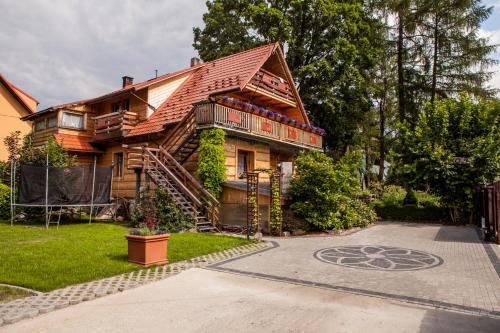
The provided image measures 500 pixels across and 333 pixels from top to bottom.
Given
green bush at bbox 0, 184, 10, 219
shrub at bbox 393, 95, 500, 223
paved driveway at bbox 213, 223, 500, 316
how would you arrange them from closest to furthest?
paved driveway at bbox 213, 223, 500, 316 < green bush at bbox 0, 184, 10, 219 < shrub at bbox 393, 95, 500, 223

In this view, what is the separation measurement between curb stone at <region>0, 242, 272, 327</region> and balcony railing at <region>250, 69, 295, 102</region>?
12928mm

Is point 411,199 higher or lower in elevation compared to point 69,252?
higher

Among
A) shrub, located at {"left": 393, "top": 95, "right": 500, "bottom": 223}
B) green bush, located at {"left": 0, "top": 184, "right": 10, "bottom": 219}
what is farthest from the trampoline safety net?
shrub, located at {"left": 393, "top": 95, "right": 500, "bottom": 223}

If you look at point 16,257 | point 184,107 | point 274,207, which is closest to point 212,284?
→ point 16,257

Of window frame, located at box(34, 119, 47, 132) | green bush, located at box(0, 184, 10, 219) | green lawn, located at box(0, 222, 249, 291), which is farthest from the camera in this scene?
window frame, located at box(34, 119, 47, 132)

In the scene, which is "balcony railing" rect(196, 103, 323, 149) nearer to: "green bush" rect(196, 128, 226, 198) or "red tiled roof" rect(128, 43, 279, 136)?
"green bush" rect(196, 128, 226, 198)

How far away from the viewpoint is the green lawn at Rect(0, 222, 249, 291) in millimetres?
6785

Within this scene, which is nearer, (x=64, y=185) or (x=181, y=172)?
(x=64, y=185)

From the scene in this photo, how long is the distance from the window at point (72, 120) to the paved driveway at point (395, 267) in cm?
1584

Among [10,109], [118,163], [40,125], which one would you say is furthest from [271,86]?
[10,109]

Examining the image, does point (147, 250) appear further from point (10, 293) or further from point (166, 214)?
point (166, 214)

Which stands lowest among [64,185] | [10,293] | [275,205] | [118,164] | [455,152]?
[10,293]

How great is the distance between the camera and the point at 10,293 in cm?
581

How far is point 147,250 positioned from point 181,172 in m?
8.51
